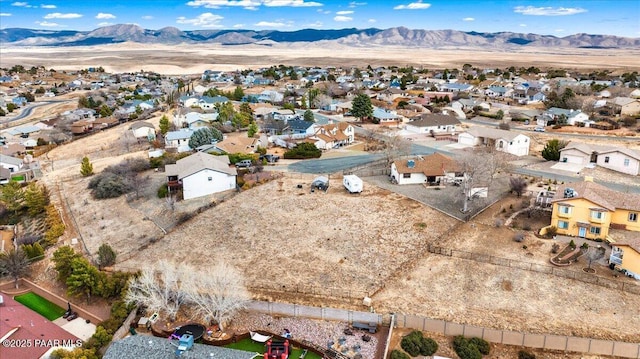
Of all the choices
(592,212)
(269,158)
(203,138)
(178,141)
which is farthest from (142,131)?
(592,212)

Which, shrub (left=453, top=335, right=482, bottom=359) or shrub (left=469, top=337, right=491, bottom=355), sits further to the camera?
shrub (left=469, top=337, right=491, bottom=355)

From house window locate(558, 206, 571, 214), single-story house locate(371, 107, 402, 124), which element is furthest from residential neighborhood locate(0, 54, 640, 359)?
single-story house locate(371, 107, 402, 124)

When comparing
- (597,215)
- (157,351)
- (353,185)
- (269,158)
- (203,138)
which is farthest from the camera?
(203,138)

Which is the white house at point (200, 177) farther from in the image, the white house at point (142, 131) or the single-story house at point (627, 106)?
the single-story house at point (627, 106)

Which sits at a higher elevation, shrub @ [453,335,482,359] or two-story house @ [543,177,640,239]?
two-story house @ [543,177,640,239]

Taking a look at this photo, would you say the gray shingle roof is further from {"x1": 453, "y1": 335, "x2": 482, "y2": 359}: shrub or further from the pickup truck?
the pickup truck

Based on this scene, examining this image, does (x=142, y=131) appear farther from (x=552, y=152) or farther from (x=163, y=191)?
(x=552, y=152)

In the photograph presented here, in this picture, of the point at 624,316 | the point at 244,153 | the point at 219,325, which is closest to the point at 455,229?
the point at 624,316
